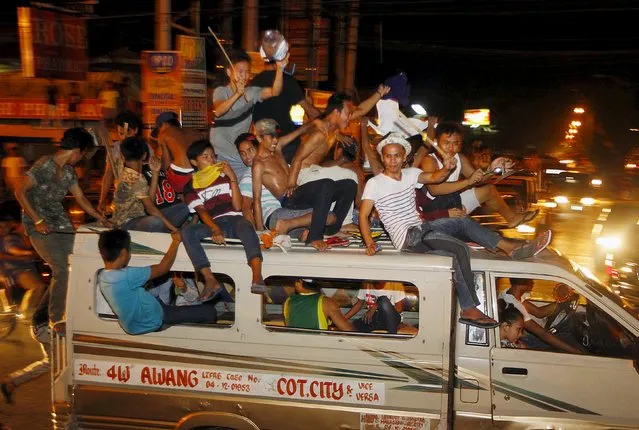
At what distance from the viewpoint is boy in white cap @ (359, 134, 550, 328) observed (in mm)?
5148

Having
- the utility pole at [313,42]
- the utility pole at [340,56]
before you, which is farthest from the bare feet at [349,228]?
the utility pole at [340,56]

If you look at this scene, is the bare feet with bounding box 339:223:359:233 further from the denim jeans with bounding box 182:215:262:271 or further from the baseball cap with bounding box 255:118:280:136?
the denim jeans with bounding box 182:215:262:271

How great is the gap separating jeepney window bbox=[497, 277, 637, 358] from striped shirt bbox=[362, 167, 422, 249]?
2.67ft

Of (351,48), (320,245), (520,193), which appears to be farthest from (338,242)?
(351,48)

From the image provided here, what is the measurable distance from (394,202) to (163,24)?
30.7 feet

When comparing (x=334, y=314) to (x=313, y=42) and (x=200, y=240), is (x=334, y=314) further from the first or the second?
(x=313, y=42)

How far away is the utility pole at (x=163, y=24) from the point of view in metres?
13.3

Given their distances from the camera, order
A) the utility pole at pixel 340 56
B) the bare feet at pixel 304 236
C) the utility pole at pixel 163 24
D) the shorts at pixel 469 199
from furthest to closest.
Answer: the utility pole at pixel 340 56
the utility pole at pixel 163 24
the shorts at pixel 469 199
the bare feet at pixel 304 236

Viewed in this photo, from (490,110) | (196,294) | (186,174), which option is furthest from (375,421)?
(490,110)

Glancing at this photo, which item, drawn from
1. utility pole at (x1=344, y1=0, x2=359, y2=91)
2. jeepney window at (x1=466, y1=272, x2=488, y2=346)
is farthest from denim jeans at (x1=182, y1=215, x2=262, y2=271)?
utility pole at (x1=344, y1=0, x2=359, y2=91)

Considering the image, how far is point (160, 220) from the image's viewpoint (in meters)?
5.80

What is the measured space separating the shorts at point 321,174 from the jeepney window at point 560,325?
163 centimetres

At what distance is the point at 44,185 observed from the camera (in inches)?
261

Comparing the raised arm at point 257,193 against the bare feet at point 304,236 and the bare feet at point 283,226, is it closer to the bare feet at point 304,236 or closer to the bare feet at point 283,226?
the bare feet at point 283,226
